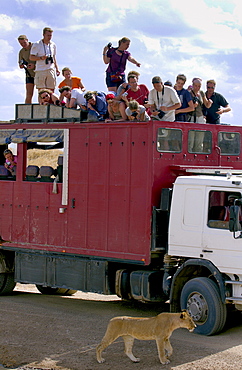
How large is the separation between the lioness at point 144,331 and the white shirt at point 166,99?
4.72 metres

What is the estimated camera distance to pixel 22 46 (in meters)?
15.9

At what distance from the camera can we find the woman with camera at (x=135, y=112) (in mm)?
12656

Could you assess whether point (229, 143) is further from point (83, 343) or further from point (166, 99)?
point (83, 343)

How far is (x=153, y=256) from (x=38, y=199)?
123 inches

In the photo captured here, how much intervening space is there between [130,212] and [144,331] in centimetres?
317

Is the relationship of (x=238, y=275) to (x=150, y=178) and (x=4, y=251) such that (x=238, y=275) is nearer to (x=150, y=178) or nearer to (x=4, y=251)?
(x=150, y=178)

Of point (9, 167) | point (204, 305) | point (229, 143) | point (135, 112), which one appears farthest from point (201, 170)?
point (9, 167)

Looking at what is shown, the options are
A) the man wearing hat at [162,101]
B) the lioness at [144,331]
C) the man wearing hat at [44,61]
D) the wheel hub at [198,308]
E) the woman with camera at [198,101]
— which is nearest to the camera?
the lioness at [144,331]

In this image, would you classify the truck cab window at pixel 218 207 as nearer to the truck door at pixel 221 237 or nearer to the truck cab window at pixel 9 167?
the truck door at pixel 221 237

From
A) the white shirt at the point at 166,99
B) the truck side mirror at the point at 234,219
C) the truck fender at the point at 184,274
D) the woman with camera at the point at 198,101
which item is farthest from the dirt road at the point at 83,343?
the woman with camera at the point at 198,101

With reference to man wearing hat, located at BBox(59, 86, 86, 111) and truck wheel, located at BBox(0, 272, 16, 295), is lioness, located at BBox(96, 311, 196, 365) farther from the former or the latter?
truck wheel, located at BBox(0, 272, 16, 295)

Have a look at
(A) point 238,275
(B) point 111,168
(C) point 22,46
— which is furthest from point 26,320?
(C) point 22,46

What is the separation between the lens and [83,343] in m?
10.8

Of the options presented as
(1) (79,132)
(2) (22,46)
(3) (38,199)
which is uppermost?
(2) (22,46)
